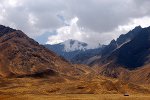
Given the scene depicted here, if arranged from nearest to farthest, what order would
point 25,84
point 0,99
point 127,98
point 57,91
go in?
point 0,99 → point 127,98 → point 57,91 → point 25,84

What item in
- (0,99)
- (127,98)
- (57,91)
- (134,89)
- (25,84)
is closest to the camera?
(0,99)

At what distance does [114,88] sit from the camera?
15712 centimetres

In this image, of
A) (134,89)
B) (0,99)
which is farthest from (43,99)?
(134,89)

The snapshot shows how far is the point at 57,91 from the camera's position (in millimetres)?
151750

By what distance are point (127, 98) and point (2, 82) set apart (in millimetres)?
103597

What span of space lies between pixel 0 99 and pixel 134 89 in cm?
7948

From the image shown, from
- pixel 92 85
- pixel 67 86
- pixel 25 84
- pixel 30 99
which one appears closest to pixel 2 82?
pixel 25 84

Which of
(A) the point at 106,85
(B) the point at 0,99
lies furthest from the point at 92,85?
(B) the point at 0,99

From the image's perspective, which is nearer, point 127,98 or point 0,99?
point 0,99

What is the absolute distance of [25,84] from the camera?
195 metres

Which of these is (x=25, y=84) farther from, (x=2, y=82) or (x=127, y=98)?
(x=127, y=98)

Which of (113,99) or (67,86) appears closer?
(113,99)

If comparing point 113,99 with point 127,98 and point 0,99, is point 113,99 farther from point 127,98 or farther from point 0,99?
point 0,99

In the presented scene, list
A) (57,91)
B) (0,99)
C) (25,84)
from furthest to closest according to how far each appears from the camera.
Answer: (25,84), (57,91), (0,99)
